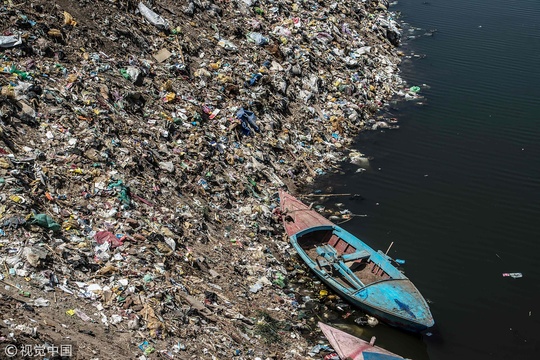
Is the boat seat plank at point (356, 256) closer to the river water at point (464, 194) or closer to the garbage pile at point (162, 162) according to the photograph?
the river water at point (464, 194)

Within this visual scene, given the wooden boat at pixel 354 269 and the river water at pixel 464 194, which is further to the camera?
the river water at pixel 464 194

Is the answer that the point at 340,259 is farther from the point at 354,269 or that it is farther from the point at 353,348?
the point at 353,348

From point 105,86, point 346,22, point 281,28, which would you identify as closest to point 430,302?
point 105,86

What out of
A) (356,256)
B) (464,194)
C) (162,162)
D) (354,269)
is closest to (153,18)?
(162,162)

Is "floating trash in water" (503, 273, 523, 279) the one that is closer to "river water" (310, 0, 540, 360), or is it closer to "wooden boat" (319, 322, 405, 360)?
"river water" (310, 0, 540, 360)

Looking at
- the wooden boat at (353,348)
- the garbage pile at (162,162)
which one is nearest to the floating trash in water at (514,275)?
the wooden boat at (353,348)

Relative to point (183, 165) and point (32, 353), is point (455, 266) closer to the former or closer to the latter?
point (183, 165)
